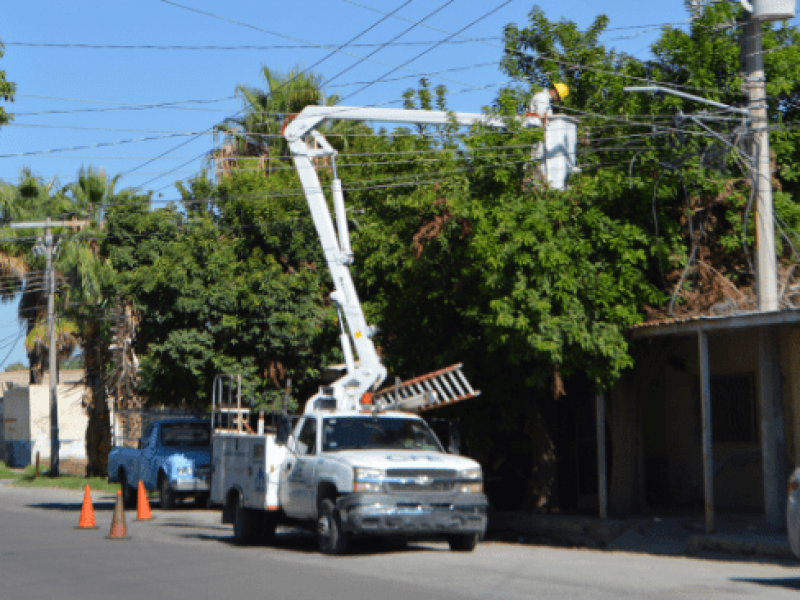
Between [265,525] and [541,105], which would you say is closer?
[265,525]

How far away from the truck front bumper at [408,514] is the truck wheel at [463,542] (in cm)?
49

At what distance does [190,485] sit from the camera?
24047mm

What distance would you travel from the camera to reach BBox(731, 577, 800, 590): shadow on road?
1095 cm

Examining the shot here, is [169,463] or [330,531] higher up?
[169,463]

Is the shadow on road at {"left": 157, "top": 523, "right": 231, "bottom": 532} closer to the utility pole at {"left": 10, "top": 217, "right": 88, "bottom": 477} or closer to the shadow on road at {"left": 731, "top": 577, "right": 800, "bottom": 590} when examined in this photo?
the shadow on road at {"left": 731, "top": 577, "right": 800, "bottom": 590}

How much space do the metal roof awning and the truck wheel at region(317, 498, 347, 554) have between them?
206 inches

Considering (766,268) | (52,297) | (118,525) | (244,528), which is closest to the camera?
(766,268)

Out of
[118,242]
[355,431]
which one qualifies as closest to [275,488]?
[355,431]

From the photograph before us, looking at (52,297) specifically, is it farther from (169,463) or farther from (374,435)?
(374,435)

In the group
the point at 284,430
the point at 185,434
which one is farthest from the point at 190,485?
the point at 284,430

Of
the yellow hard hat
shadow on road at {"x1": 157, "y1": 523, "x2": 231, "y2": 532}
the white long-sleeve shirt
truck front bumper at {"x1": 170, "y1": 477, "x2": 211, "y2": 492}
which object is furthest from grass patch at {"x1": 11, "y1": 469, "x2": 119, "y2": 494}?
the white long-sleeve shirt

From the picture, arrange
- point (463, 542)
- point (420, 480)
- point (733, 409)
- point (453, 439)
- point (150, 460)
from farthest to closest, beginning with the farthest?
point (150, 460), point (733, 409), point (453, 439), point (463, 542), point (420, 480)

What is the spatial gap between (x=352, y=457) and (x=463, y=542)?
193 centimetres

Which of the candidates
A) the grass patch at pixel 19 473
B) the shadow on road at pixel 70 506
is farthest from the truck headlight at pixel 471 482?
the grass patch at pixel 19 473
